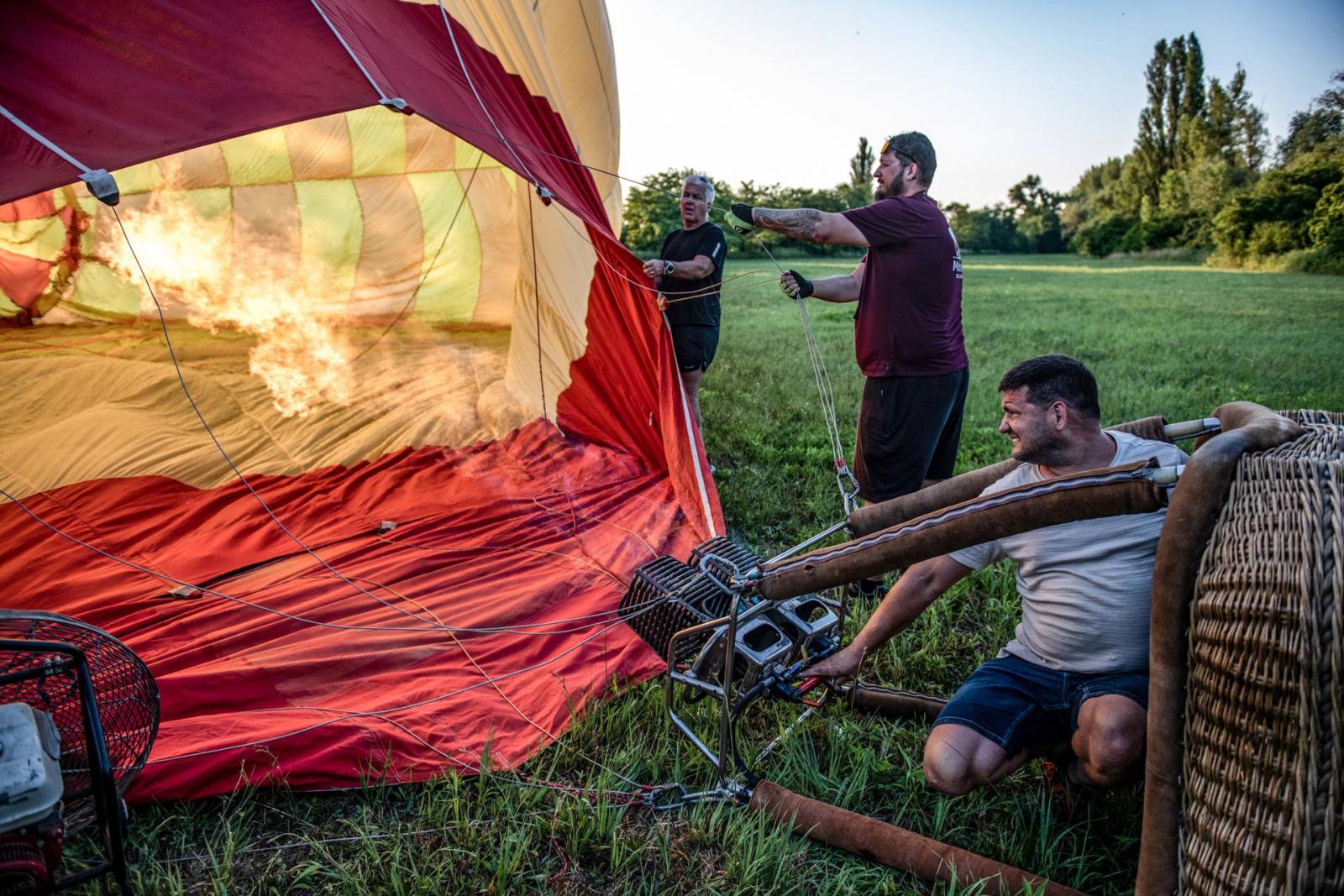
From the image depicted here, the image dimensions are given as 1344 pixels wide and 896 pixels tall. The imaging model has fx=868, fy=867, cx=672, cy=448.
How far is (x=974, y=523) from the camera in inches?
58.1

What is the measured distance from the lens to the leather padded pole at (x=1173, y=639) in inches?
49.0

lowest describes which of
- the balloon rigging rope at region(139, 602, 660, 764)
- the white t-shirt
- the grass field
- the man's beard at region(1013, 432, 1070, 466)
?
the grass field

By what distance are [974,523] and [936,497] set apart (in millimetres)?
609

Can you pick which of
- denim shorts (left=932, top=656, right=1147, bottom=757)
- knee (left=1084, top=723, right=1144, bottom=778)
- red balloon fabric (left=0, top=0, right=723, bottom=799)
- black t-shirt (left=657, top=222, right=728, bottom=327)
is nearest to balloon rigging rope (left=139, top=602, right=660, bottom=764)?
red balloon fabric (left=0, top=0, right=723, bottom=799)

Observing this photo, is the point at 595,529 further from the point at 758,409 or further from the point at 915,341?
the point at 758,409

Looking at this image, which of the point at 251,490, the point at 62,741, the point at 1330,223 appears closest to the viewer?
the point at 62,741

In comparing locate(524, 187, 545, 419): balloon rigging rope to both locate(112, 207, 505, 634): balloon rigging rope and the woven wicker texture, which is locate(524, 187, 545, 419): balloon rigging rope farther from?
the woven wicker texture

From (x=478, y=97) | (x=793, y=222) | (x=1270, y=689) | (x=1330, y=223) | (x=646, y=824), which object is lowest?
(x=646, y=824)

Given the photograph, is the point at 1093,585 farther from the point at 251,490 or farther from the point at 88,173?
the point at 251,490

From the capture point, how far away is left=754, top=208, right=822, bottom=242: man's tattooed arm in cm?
294

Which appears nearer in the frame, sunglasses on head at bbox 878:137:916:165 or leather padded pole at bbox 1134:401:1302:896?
leather padded pole at bbox 1134:401:1302:896

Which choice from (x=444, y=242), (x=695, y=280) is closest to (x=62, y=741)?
(x=695, y=280)

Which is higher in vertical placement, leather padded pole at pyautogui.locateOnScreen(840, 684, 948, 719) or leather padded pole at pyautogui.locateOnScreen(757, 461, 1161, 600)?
leather padded pole at pyautogui.locateOnScreen(757, 461, 1161, 600)

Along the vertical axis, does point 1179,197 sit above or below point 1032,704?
above
